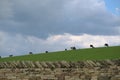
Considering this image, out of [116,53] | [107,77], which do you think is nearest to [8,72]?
[107,77]

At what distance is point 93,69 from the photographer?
1141 centimetres

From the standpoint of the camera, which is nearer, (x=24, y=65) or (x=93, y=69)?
(x=93, y=69)

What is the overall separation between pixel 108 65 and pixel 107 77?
1.47ft

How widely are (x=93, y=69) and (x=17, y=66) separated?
3.12 metres

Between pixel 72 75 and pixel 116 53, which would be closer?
pixel 72 75

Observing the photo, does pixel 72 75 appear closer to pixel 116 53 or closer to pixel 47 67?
pixel 47 67

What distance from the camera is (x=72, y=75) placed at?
11531 mm

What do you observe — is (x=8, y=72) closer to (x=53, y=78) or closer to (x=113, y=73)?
(x=53, y=78)

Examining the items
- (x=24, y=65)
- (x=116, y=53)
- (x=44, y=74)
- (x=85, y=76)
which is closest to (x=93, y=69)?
(x=85, y=76)

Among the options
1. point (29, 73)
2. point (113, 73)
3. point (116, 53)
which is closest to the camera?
point (113, 73)

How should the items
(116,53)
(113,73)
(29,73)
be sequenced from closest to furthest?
(113,73), (29,73), (116,53)

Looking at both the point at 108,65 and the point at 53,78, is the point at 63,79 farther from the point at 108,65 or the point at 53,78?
the point at 108,65

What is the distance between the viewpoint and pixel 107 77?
446 inches

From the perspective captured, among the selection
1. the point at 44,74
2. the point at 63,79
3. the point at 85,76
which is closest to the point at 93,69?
the point at 85,76
